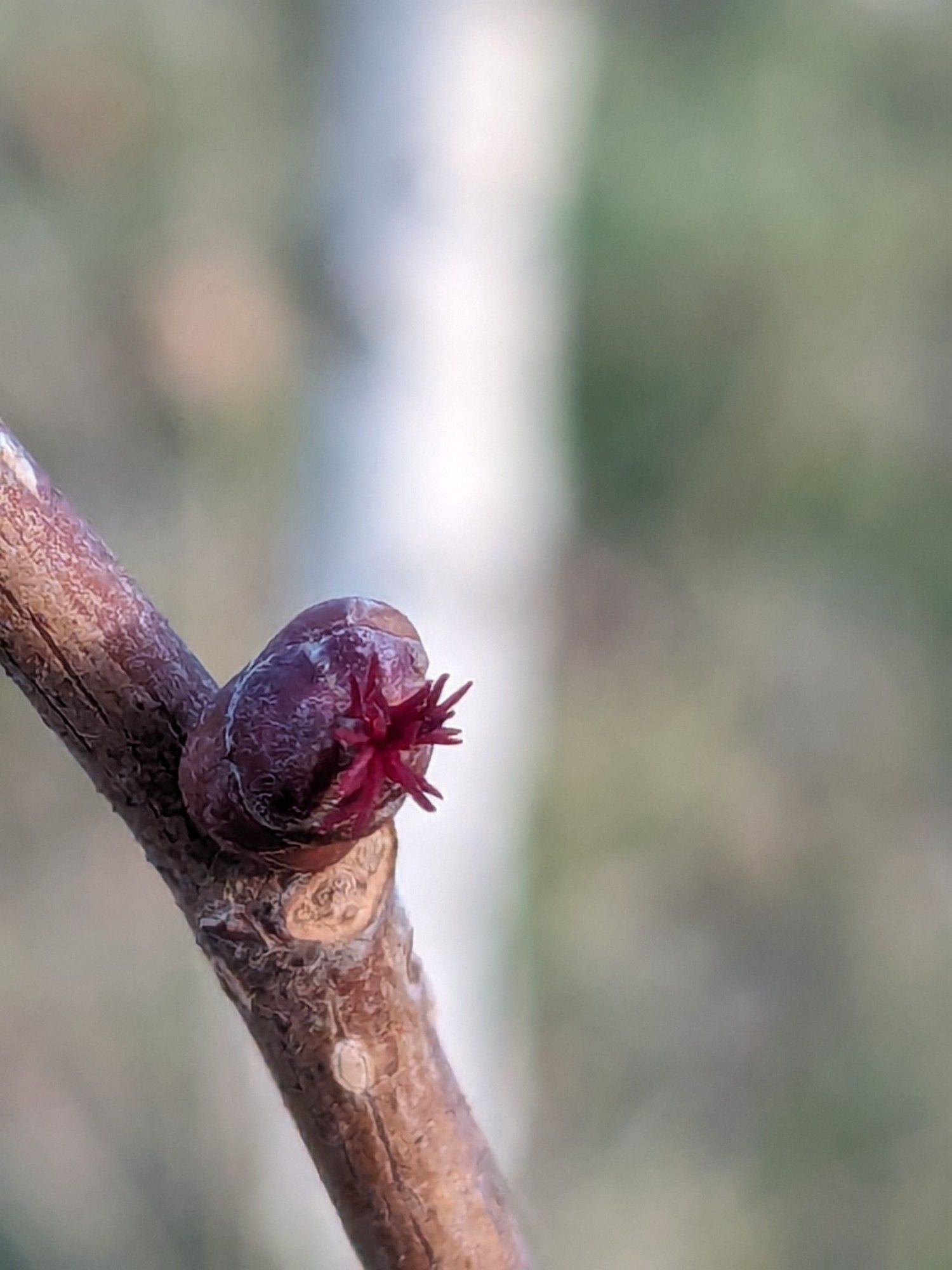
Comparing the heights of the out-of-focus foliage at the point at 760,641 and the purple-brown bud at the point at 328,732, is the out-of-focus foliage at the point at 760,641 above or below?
above

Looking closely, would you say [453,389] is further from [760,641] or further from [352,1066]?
[352,1066]

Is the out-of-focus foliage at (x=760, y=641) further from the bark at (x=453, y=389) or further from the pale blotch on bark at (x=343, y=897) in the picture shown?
the pale blotch on bark at (x=343, y=897)

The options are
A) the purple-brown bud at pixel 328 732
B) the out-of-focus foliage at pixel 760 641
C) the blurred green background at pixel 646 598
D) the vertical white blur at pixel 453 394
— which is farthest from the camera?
the out-of-focus foliage at pixel 760 641

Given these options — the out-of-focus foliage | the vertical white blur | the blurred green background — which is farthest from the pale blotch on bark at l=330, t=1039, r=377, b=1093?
the out-of-focus foliage

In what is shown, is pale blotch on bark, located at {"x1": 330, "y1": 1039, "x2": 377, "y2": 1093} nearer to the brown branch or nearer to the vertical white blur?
the brown branch

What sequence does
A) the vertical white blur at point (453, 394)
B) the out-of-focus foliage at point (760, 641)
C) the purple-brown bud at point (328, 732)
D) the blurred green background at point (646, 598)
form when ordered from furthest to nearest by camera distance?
the out-of-focus foliage at point (760, 641)
the blurred green background at point (646, 598)
the vertical white blur at point (453, 394)
the purple-brown bud at point (328, 732)

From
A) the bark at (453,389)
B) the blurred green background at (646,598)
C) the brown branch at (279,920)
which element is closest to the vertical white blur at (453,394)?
the bark at (453,389)
